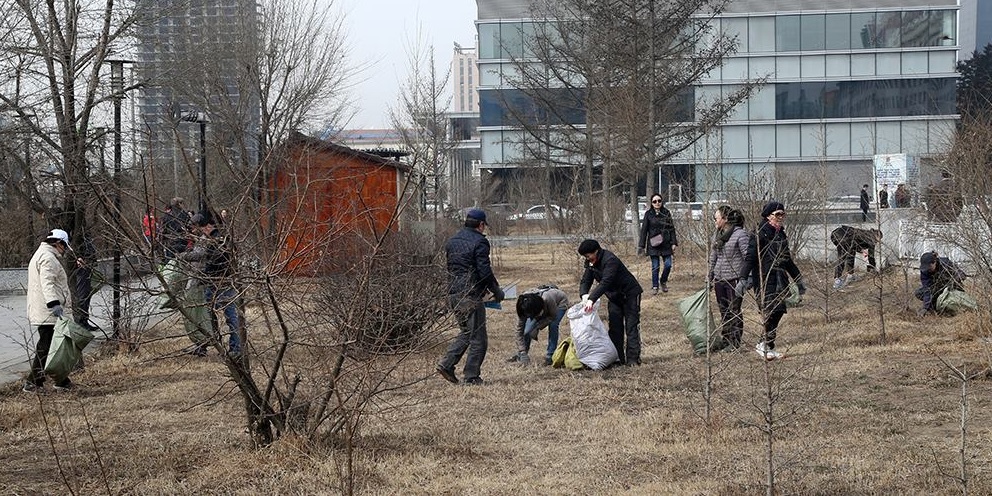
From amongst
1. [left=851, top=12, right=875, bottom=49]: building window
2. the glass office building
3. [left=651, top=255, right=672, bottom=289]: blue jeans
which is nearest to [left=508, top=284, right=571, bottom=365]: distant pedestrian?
[left=651, top=255, right=672, bottom=289]: blue jeans

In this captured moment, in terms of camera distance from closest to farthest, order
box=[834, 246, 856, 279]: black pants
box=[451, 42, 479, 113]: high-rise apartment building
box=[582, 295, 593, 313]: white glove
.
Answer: box=[582, 295, 593, 313]: white glove
box=[834, 246, 856, 279]: black pants
box=[451, 42, 479, 113]: high-rise apartment building

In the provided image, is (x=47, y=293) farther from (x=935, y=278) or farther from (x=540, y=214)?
(x=540, y=214)

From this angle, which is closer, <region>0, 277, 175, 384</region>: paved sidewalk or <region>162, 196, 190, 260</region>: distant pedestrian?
<region>162, 196, 190, 260</region>: distant pedestrian

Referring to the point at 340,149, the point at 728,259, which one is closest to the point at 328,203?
the point at 728,259

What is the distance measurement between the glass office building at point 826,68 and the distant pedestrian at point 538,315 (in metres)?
45.7

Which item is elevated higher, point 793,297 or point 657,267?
point 657,267

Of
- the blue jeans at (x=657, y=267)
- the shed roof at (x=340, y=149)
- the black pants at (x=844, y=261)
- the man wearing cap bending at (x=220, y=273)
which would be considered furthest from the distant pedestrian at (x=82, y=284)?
the black pants at (x=844, y=261)

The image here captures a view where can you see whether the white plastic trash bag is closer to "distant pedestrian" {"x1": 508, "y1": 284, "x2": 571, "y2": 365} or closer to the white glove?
the white glove

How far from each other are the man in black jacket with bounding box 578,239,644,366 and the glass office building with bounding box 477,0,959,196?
4597 centimetres

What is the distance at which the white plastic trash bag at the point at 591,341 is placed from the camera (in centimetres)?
994

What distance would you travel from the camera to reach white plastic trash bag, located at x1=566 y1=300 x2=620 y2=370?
9.94 meters

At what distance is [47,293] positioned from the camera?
9.45 meters

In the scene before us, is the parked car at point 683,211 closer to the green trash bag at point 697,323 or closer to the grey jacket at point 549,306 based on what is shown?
the green trash bag at point 697,323

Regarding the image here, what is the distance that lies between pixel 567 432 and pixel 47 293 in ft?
16.2
